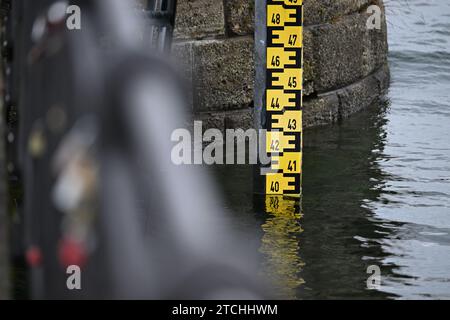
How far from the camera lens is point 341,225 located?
6094 millimetres

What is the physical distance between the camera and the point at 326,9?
897 cm

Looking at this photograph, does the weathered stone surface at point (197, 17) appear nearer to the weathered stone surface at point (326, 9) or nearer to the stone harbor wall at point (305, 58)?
the stone harbor wall at point (305, 58)

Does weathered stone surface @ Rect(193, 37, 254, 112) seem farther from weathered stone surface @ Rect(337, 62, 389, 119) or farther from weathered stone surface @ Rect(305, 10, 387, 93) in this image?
weathered stone surface @ Rect(337, 62, 389, 119)

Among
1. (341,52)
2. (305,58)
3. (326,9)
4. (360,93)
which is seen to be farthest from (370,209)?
(360,93)

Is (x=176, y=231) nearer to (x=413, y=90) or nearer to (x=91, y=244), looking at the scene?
(x=91, y=244)

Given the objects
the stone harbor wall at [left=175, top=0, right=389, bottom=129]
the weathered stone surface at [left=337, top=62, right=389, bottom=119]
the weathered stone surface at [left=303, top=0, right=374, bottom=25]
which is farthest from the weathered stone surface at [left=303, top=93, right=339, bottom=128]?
the weathered stone surface at [left=303, top=0, right=374, bottom=25]

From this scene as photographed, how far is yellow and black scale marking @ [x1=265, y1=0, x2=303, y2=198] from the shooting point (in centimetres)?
662

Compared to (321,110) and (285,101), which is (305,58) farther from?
(285,101)

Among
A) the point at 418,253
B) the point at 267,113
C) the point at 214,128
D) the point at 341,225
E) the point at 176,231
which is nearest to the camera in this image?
the point at 176,231

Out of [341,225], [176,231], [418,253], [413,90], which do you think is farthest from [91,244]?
[413,90]

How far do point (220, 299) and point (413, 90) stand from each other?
10.3 meters

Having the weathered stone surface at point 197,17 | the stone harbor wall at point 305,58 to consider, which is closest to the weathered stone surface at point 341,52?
the stone harbor wall at point 305,58

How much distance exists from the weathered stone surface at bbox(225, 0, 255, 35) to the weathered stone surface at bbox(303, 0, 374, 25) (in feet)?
2.28

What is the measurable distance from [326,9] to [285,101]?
2475mm
